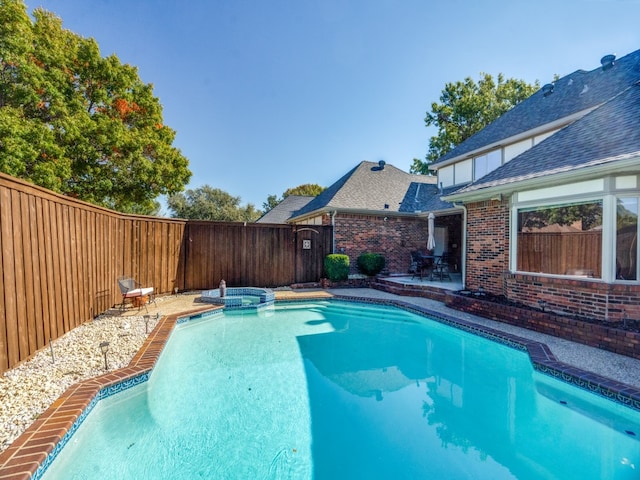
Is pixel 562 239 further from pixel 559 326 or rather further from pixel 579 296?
pixel 559 326

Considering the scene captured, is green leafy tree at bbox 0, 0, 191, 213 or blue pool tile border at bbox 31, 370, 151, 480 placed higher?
green leafy tree at bbox 0, 0, 191, 213

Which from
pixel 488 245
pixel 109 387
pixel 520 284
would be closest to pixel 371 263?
→ pixel 488 245

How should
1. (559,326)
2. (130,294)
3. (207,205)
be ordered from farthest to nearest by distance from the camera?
(207,205) < (130,294) < (559,326)

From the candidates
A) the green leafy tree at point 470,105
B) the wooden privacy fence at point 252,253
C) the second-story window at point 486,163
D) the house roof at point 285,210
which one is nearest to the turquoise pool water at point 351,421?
the wooden privacy fence at point 252,253

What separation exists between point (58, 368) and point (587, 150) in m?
10.7

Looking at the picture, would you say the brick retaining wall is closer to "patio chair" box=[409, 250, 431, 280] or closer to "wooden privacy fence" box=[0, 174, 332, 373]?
"patio chair" box=[409, 250, 431, 280]

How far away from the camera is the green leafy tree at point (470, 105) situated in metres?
23.6

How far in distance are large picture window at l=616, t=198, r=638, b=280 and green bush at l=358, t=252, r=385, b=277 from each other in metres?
7.48

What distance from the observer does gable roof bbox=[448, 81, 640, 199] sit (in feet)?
18.3

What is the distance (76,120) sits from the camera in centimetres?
1289

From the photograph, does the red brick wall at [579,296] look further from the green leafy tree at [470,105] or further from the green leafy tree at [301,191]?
the green leafy tree at [301,191]

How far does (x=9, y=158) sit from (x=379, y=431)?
1481cm

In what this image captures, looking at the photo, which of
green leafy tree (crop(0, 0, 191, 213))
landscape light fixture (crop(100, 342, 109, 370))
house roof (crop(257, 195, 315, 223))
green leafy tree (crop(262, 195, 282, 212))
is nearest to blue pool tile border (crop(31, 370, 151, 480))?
landscape light fixture (crop(100, 342, 109, 370))

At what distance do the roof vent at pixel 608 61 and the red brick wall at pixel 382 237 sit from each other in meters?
8.36
